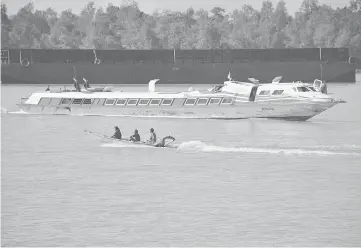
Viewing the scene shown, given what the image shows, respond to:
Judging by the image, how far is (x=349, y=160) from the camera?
60.4 m

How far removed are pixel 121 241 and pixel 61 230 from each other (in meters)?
3.07

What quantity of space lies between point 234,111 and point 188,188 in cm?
3567

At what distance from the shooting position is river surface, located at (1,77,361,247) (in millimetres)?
40656

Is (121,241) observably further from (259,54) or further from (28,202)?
(259,54)

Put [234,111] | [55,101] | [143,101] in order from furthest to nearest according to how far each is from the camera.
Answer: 1. [55,101]
2. [143,101]
3. [234,111]

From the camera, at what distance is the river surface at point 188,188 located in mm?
40656

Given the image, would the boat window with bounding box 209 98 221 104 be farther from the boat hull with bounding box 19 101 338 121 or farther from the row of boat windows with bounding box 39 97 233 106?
the boat hull with bounding box 19 101 338 121

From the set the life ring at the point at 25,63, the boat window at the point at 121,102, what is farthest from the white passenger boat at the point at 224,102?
the life ring at the point at 25,63

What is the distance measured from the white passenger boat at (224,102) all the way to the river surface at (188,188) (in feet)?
13.5

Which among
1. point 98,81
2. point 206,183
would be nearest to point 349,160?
point 206,183

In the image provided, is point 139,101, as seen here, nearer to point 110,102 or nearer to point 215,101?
point 110,102

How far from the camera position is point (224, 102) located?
8606cm

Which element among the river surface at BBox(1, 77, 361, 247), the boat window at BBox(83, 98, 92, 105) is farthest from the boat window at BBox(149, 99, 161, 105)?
the river surface at BBox(1, 77, 361, 247)

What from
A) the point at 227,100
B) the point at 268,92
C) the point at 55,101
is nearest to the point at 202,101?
the point at 227,100
